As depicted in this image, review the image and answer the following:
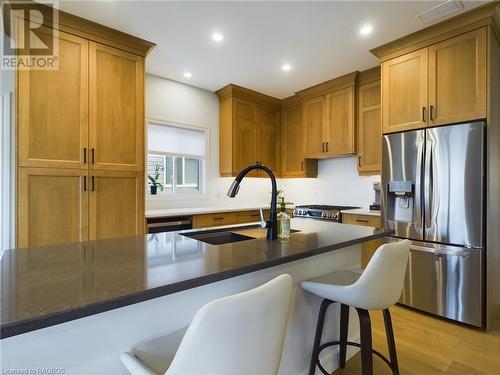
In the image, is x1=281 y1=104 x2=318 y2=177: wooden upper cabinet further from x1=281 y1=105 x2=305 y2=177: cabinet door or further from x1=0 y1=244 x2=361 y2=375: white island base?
x1=0 y1=244 x2=361 y2=375: white island base

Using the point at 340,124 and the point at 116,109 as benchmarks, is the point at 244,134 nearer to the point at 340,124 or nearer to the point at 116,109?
the point at 340,124

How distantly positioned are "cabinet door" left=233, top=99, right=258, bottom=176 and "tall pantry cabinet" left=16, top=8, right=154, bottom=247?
1.64 metres

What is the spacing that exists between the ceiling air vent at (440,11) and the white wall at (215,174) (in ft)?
6.46

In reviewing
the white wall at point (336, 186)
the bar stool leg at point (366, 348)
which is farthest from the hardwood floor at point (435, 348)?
the white wall at point (336, 186)

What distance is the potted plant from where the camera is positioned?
366 cm

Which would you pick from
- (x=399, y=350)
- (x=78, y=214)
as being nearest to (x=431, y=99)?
(x=399, y=350)

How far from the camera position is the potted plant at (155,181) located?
3.66 metres

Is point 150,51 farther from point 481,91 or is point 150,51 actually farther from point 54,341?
point 481,91

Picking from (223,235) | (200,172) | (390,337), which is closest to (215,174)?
(200,172)

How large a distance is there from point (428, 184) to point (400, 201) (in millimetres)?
311

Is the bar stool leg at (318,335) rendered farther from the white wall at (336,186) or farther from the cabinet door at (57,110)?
the white wall at (336,186)

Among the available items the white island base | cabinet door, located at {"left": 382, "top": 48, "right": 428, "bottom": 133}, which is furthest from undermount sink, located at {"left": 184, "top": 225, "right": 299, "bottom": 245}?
cabinet door, located at {"left": 382, "top": 48, "right": 428, "bottom": 133}

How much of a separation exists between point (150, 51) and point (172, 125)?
1.11 m

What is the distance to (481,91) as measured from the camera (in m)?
2.34
